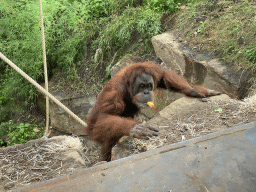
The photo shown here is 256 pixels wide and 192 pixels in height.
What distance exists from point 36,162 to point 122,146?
0.80 meters

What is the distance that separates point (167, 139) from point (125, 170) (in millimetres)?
→ 791

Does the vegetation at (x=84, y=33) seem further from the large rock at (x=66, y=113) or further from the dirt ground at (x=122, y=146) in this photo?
the dirt ground at (x=122, y=146)

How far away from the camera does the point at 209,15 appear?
4.33m

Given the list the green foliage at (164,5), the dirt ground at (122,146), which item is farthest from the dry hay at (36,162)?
the green foliage at (164,5)

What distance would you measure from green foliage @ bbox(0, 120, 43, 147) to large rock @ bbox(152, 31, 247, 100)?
3091 mm

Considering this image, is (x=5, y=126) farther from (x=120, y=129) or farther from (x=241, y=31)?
(x=241, y=31)

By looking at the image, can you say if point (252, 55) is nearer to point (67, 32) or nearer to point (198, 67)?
point (198, 67)

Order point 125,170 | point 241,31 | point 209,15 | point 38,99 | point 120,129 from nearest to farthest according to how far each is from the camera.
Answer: point 125,170
point 120,129
point 241,31
point 209,15
point 38,99

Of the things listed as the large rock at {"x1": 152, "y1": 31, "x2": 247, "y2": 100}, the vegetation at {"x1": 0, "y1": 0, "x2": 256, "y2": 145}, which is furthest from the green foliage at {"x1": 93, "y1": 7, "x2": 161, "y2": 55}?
the large rock at {"x1": 152, "y1": 31, "x2": 247, "y2": 100}

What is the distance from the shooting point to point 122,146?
7.66ft

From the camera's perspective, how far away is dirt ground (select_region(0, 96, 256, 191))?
2.09m

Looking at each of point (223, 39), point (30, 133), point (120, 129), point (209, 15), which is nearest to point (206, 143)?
point (120, 129)

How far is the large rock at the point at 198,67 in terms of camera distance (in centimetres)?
347

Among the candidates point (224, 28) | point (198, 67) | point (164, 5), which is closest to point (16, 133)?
point (198, 67)
